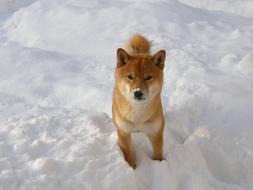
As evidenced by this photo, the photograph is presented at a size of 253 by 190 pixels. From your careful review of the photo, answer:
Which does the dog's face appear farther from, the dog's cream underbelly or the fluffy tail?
the fluffy tail

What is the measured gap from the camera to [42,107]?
4.01 metres

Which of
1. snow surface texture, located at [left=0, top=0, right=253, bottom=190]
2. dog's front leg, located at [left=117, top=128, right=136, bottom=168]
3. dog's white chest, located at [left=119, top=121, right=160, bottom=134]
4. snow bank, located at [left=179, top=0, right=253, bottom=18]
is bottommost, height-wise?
snow bank, located at [left=179, top=0, right=253, bottom=18]

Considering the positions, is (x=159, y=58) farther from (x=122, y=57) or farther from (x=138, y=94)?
(x=138, y=94)

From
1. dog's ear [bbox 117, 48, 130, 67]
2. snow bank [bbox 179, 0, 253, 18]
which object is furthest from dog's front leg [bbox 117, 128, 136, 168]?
snow bank [bbox 179, 0, 253, 18]

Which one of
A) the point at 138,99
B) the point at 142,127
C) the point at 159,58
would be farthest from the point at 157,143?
the point at 159,58

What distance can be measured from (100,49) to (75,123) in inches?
83.4

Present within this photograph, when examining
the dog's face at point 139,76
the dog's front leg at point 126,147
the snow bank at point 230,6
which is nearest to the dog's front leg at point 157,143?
the dog's front leg at point 126,147

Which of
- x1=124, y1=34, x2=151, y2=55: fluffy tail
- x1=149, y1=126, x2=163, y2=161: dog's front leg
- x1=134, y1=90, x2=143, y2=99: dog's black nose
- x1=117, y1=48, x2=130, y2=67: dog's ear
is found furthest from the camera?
x1=124, y1=34, x2=151, y2=55: fluffy tail

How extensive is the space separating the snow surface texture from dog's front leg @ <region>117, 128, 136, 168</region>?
0.06 meters

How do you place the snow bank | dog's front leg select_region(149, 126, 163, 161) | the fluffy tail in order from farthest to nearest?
the snow bank, the fluffy tail, dog's front leg select_region(149, 126, 163, 161)

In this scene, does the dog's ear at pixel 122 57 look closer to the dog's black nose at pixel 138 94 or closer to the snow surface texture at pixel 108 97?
the dog's black nose at pixel 138 94

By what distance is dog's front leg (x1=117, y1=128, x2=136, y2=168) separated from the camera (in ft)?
10.6

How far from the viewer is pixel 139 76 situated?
298 cm

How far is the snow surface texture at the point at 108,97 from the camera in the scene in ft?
10.2
